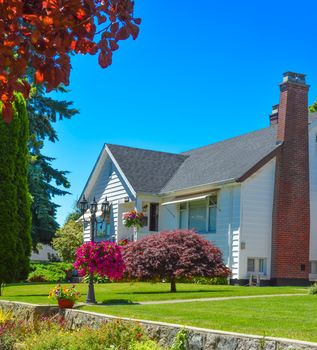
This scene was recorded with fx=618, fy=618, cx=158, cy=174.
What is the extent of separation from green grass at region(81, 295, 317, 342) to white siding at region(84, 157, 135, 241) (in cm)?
1568

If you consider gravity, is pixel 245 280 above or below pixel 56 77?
below

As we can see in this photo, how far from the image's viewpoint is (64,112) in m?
40.0

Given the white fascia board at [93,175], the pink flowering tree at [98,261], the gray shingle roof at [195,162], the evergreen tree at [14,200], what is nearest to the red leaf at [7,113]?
the pink flowering tree at [98,261]

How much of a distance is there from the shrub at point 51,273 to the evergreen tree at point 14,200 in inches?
178

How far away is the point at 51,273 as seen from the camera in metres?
Answer: 27.0

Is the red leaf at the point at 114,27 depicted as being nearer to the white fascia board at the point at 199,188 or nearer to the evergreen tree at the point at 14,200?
the evergreen tree at the point at 14,200

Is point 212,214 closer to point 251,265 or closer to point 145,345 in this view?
point 251,265

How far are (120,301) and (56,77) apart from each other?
40.9 feet

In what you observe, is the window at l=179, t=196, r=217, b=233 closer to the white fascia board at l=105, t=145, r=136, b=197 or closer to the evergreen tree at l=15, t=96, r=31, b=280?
the white fascia board at l=105, t=145, r=136, b=197

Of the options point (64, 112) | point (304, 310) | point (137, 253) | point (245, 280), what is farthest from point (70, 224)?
point (304, 310)

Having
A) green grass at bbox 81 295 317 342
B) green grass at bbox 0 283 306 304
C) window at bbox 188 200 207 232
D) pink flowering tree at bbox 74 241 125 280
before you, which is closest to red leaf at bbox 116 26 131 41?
green grass at bbox 81 295 317 342

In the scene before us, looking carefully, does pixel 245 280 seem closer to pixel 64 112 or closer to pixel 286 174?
pixel 286 174

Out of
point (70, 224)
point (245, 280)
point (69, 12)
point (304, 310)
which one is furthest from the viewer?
point (70, 224)

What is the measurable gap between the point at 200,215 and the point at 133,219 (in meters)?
3.12
